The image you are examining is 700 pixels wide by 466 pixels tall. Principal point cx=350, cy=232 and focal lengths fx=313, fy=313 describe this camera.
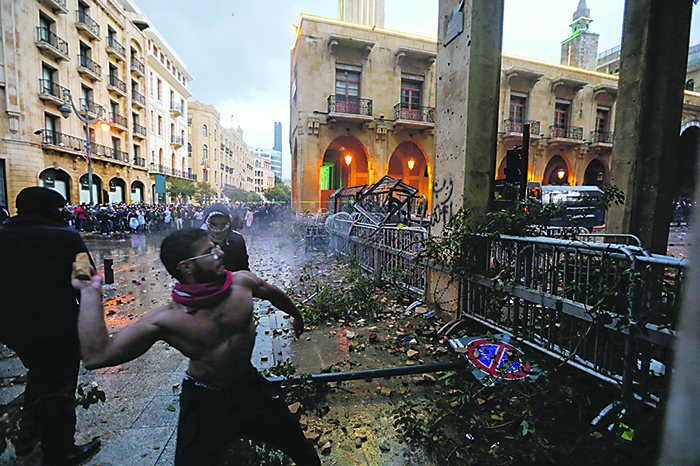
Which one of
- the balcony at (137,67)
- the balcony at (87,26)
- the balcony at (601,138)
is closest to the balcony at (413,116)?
the balcony at (601,138)

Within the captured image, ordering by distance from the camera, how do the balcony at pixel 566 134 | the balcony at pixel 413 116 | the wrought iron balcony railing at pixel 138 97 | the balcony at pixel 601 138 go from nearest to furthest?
the balcony at pixel 413 116 < the balcony at pixel 566 134 < the balcony at pixel 601 138 < the wrought iron balcony railing at pixel 138 97

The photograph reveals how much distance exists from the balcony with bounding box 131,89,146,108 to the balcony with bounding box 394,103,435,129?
101 ft

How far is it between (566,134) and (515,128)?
17.1 ft

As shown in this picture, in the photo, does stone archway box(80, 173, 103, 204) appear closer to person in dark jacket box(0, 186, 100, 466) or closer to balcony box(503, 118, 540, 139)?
person in dark jacket box(0, 186, 100, 466)

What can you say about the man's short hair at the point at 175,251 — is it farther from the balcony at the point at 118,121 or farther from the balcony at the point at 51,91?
the balcony at the point at 118,121

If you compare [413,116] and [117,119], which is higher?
[117,119]

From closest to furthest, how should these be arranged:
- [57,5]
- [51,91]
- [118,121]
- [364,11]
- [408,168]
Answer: [57,5] < [51,91] < [408,168] < [364,11] < [118,121]

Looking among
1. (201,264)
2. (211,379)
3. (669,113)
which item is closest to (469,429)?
(211,379)

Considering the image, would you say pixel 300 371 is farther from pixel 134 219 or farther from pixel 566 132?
pixel 566 132

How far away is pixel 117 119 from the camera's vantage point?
3219 centimetres

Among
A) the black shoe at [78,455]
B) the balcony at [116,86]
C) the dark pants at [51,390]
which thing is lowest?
the black shoe at [78,455]

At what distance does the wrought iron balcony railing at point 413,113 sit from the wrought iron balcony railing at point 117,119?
28.6 meters

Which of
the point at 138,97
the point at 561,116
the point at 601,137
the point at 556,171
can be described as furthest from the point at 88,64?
the point at 601,137

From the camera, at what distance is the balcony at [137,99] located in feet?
116
